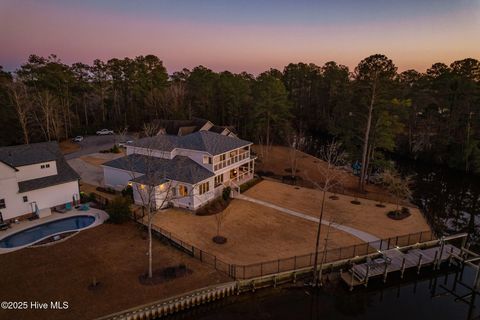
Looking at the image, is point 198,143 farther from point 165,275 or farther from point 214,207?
point 165,275

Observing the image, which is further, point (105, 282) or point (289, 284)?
point (289, 284)

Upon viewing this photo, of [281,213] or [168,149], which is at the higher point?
[168,149]

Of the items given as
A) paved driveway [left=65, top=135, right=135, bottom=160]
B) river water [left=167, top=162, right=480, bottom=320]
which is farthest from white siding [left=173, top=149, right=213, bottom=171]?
paved driveway [left=65, top=135, right=135, bottom=160]

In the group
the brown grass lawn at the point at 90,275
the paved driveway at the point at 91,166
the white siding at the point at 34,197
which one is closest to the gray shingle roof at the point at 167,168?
the paved driveway at the point at 91,166

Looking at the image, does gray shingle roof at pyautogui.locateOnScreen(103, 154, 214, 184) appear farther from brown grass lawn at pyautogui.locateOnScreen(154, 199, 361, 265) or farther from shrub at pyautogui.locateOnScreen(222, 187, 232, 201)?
brown grass lawn at pyautogui.locateOnScreen(154, 199, 361, 265)

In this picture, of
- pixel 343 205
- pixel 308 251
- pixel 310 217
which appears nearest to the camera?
pixel 308 251

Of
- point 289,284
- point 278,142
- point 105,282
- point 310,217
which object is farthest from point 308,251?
point 278,142

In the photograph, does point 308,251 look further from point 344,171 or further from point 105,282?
point 344,171
